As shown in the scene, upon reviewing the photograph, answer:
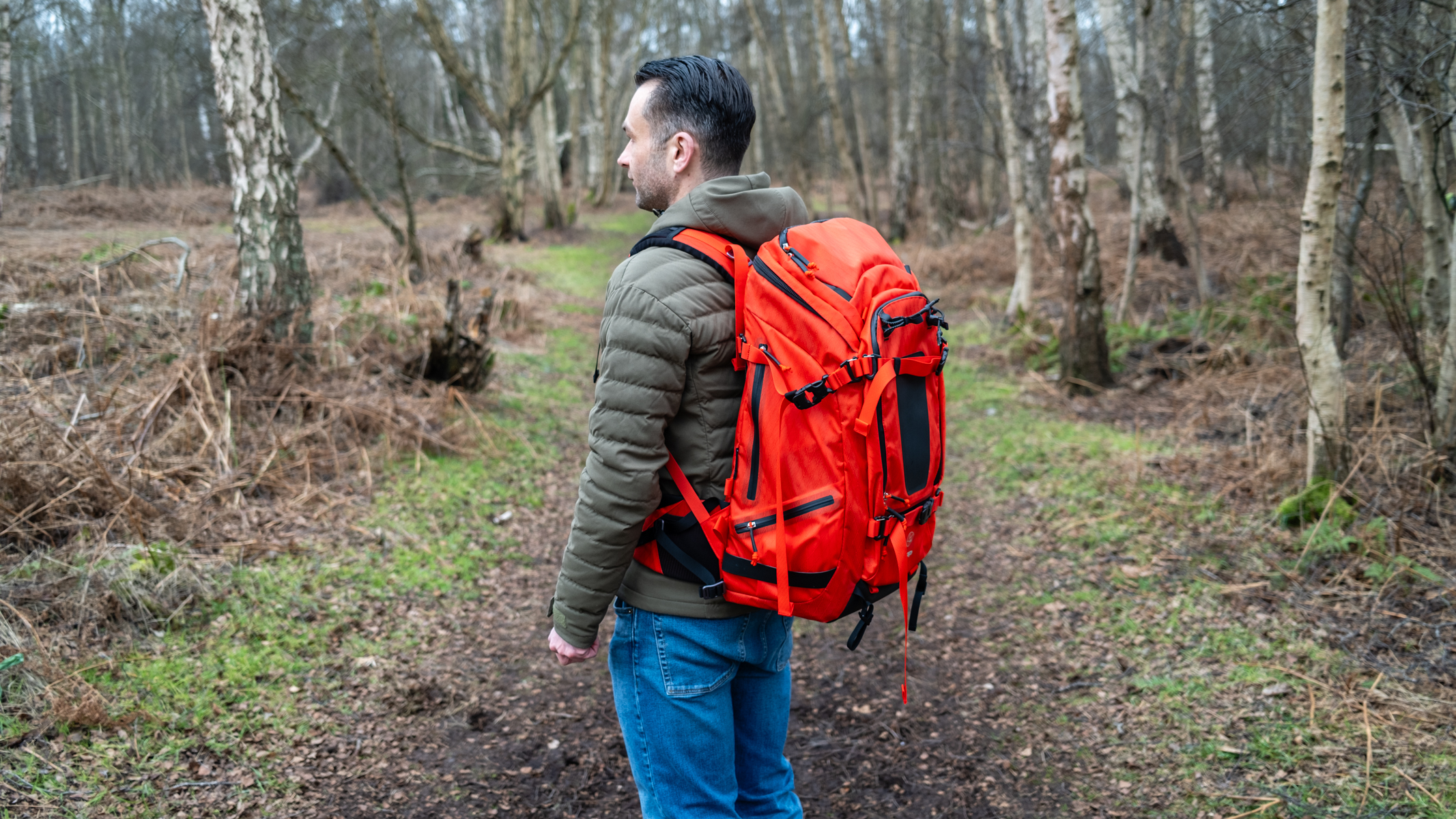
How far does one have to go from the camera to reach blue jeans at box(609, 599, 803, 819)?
172 cm

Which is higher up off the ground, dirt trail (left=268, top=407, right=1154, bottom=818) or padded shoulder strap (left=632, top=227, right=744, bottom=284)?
padded shoulder strap (left=632, top=227, right=744, bottom=284)

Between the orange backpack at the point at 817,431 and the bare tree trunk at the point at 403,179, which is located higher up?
the bare tree trunk at the point at 403,179

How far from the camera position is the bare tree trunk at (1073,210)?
7.09 m

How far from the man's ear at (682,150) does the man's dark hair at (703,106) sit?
11 millimetres

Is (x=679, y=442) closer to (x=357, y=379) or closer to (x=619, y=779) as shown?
(x=619, y=779)

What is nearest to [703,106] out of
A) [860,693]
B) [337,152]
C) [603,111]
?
[860,693]

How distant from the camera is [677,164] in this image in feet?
5.79

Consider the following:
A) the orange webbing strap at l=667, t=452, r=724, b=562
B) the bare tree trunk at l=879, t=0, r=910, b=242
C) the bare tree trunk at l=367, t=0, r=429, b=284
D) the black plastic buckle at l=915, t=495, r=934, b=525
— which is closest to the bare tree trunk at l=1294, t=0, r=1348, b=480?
the black plastic buckle at l=915, t=495, r=934, b=525

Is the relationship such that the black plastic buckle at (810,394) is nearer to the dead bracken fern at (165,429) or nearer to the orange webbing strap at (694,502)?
the orange webbing strap at (694,502)

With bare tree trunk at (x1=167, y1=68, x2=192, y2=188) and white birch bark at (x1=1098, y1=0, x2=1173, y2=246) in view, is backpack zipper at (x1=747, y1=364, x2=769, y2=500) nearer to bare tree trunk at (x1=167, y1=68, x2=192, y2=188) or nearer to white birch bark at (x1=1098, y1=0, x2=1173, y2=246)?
white birch bark at (x1=1098, y1=0, x2=1173, y2=246)

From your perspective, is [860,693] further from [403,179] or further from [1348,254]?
[403,179]

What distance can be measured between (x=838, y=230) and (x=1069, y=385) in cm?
662

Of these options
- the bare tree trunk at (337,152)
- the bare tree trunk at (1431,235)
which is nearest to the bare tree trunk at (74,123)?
the bare tree trunk at (337,152)

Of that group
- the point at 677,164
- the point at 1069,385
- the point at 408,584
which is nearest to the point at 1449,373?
the point at 1069,385
